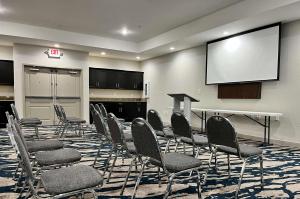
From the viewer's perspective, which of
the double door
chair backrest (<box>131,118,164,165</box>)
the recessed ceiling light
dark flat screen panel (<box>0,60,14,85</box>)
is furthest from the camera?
the double door

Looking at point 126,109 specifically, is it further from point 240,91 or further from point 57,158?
point 57,158

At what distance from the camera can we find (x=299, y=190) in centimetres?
247

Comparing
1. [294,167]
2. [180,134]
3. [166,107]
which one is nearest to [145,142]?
[180,134]

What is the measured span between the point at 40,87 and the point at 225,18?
21.3 feet

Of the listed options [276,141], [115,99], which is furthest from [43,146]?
[115,99]

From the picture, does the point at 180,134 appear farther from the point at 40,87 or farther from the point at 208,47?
the point at 40,87

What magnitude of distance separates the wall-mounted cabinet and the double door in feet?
2.57

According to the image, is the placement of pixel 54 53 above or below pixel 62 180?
above

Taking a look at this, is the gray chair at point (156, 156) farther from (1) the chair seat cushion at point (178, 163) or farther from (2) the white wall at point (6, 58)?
(2) the white wall at point (6, 58)

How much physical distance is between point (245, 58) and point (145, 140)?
184 inches

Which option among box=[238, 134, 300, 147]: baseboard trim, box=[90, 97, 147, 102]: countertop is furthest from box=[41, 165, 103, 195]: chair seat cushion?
box=[90, 97, 147, 102]: countertop

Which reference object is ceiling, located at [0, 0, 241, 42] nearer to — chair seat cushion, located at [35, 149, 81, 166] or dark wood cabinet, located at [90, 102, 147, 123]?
dark wood cabinet, located at [90, 102, 147, 123]

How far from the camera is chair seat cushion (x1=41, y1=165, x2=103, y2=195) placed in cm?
143

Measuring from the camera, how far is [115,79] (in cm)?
960
